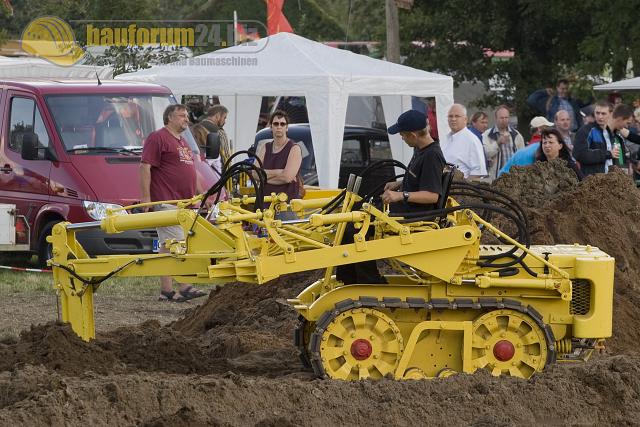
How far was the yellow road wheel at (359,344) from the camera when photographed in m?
8.49

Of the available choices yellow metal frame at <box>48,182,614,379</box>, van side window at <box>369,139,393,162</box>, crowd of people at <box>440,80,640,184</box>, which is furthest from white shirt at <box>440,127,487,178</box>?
van side window at <box>369,139,393,162</box>

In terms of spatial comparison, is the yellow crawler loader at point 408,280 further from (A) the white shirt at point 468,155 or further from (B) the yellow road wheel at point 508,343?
(A) the white shirt at point 468,155

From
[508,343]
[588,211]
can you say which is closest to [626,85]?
[588,211]

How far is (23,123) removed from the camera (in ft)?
51.6

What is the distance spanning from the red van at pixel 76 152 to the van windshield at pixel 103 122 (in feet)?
0.04

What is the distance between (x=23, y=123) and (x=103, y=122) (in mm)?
1026

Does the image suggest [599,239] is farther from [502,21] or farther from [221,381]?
[502,21]

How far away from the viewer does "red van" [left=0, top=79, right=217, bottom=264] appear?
49.1 ft

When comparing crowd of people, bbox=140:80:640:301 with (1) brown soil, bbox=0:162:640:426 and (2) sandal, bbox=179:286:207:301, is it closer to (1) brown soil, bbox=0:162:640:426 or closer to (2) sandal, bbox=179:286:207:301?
(2) sandal, bbox=179:286:207:301

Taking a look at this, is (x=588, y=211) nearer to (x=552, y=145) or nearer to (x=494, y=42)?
(x=552, y=145)

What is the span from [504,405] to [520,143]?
10.4 m

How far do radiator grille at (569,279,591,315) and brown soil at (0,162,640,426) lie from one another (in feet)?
1.31

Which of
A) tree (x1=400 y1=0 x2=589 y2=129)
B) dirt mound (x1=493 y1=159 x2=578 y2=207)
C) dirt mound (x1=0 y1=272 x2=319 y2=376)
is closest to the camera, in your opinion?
dirt mound (x1=0 y1=272 x2=319 y2=376)

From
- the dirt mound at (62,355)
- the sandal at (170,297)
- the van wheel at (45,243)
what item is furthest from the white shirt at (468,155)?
the dirt mound at (62,355)
